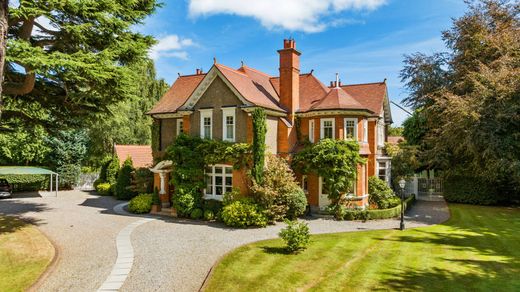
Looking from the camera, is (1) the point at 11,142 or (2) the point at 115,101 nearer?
(2) the point at 115,101

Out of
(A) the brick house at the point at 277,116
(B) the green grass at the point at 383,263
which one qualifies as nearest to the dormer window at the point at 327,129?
(A) the brick house at the point at 277,116

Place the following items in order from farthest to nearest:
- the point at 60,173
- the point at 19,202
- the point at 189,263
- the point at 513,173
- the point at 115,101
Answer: the point at 60,173
the point at 19,202
the point at 513,173
the point at 115,101
the point at 189,263

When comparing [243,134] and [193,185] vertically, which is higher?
[243,134]

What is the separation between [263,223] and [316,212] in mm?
5958

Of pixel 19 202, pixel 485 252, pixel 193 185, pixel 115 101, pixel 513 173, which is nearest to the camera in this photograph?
pixel 485 252

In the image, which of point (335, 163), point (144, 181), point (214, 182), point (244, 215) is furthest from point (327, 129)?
point (144, 181)

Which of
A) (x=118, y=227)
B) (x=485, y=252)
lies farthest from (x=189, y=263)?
(x=485, y=252)

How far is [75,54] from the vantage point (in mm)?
15758

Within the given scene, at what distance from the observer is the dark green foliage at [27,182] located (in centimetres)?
3459

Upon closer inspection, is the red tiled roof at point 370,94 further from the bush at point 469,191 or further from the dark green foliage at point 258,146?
the dark green foliage at point 258,146

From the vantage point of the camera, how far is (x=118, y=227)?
1986cm

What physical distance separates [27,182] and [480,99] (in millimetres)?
42117

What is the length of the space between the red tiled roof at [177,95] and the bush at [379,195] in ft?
54.1

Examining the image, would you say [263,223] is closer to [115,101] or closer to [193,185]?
[193,185]
